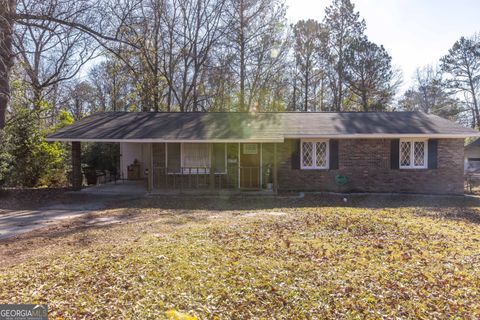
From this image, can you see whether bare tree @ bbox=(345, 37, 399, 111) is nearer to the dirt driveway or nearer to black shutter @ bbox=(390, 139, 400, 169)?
black shutter @ bbox=(390, 139, 400, 169)

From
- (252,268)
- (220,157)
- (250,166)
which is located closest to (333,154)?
(250,166)

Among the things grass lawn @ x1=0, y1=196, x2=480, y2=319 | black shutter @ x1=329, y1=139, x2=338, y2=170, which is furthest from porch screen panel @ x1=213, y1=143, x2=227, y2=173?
grass lawn @ x1=0, y1=196, x2=480, y2=319

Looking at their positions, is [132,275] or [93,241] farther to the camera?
[93,241]

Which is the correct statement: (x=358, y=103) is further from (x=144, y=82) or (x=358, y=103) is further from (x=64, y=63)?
(x=64, y=63)

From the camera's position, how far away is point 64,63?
606 inches

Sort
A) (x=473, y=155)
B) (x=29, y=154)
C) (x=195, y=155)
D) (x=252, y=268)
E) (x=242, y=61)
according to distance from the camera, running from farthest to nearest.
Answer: (x=473, y=155)
(x=242, y=61)
(x=29, y=154)
(x=195, y=155)
(x=252, y=268)

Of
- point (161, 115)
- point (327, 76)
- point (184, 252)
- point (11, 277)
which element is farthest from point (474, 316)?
point (327, 76)

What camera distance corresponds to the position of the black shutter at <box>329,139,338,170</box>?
13.3 meters

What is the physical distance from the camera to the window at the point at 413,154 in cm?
1337

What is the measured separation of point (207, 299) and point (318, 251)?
2519 mm

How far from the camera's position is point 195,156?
44.8ft

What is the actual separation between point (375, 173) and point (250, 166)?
4.93m

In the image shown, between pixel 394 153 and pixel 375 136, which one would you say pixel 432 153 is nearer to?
pixel 394 153

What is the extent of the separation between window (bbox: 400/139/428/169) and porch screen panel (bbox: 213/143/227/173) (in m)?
7.00
